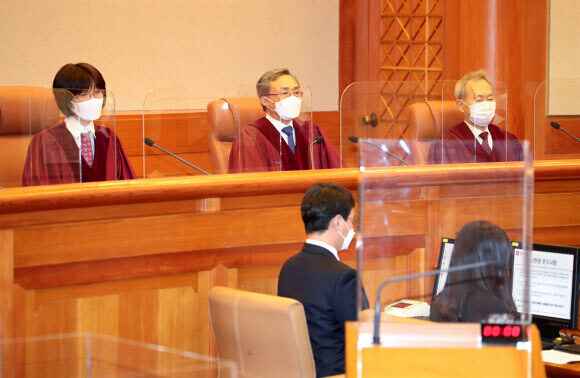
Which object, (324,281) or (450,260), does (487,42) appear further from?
(450,260)

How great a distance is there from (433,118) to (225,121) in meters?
1.03

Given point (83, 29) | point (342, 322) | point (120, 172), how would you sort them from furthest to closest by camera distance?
point (83, 29) → point (120, 172) → point (342, 322)

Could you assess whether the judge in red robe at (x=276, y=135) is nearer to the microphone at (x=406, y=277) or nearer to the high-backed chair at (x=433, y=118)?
the high-backed chair at (x=433, y=118)

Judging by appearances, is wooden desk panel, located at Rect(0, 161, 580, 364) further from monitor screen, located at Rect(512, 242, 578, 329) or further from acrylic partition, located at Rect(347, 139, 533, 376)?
monitor screen, located at Rect(512, 242, 578, 329)

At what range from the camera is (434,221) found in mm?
2414

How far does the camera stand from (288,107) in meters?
3.84

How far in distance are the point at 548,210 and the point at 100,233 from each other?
166 centimetres

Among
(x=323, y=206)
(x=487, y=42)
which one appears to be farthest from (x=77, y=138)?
(x=487, y=42)

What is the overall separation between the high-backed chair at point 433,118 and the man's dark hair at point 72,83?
153cm

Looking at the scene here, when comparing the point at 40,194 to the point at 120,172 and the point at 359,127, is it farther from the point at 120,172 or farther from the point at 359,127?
the point at 359,127

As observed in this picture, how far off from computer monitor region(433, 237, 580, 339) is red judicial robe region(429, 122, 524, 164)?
33 cm

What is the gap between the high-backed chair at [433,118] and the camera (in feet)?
13.0

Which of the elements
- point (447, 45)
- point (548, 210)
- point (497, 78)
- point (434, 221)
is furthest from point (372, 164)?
point (447, 45)

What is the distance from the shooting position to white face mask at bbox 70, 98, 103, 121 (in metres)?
3.28
